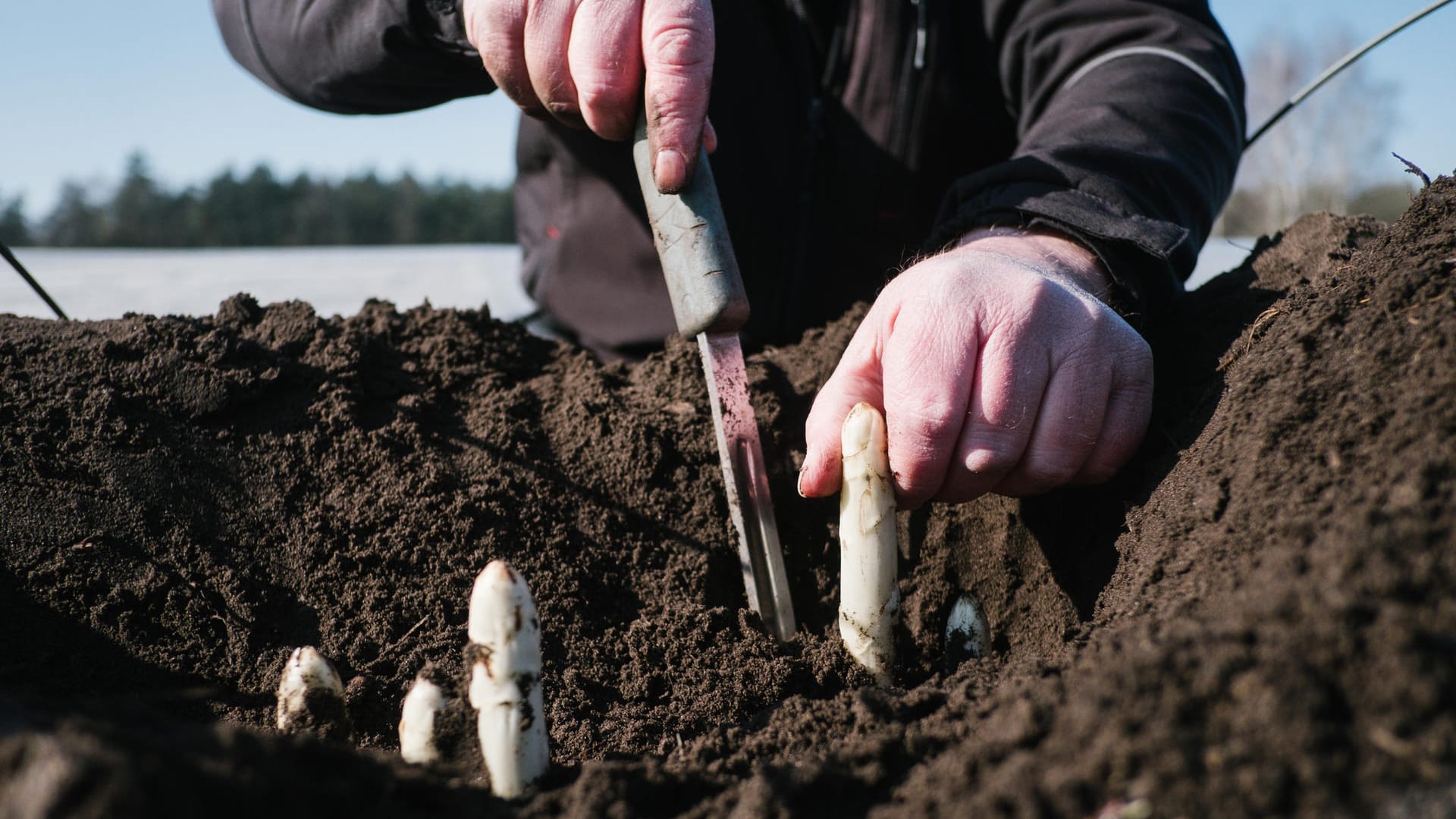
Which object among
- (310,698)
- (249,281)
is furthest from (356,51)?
(249,281)

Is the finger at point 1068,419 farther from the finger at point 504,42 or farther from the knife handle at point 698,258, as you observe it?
the finger at point 504,42

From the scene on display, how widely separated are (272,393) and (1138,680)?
57.4 inches

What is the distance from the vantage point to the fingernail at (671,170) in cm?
137

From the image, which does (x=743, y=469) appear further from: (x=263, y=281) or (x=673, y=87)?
(x=263, y=281)

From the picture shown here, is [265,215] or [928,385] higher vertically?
[928,385]

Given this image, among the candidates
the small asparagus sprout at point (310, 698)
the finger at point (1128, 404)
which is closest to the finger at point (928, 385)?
the finger at point (1128, 404)

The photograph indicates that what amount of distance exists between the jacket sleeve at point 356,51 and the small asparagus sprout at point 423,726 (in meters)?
1.46

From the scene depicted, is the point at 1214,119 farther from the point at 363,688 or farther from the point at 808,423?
the point at 363,688

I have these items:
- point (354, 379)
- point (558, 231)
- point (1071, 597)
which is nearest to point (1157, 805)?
point (1071, 597)

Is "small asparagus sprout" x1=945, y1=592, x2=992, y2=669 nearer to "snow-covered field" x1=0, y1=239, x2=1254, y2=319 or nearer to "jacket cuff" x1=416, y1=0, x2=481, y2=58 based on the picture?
"jacket cuff" x1=416, y1=0, x2=481, y2=58

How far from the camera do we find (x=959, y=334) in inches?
47.9

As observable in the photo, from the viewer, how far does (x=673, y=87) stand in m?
1.39

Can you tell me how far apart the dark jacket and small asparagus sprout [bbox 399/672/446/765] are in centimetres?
131

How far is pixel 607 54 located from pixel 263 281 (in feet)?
12.4
